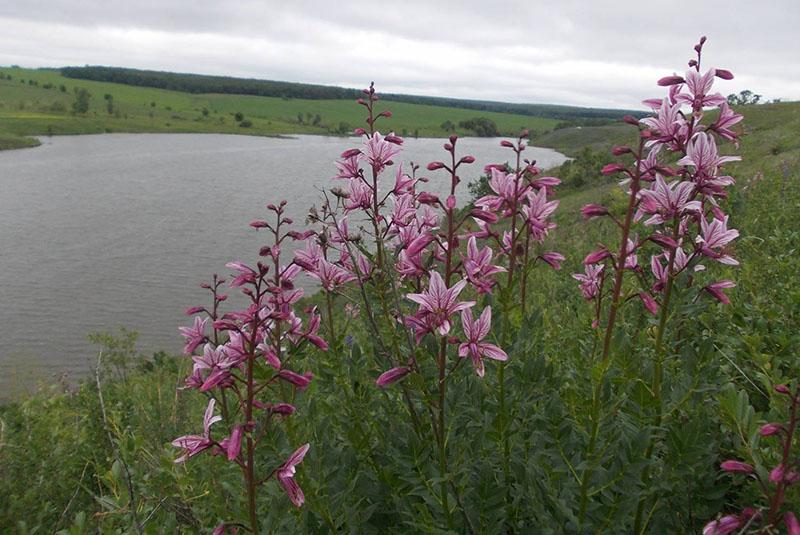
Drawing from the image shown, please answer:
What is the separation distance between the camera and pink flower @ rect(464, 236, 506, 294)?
236cm

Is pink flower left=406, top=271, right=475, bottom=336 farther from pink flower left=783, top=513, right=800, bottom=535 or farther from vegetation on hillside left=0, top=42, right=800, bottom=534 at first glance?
pink flower left=783, top=513, right=800, bottom=535

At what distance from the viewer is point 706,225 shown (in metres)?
2.43

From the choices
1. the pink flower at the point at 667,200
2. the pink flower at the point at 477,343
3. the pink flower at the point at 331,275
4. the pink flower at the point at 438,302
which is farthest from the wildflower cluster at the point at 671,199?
the pink flower at the point at 331,275

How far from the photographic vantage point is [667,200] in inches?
92.8

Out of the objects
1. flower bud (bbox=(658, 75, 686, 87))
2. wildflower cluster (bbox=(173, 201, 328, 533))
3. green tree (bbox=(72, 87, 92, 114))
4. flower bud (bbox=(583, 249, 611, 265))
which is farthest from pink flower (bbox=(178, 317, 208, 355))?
green tree (bbox=(72, 87, 92, 114))

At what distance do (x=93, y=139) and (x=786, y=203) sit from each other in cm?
7014

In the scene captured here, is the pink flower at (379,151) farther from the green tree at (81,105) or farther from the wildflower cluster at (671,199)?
the green tree at (81,105)

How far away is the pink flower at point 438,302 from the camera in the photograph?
2.16 m

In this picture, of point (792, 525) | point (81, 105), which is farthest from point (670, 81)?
point (81, 105)

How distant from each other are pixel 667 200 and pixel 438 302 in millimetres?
1008

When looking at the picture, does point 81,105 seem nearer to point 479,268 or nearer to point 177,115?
point 177,115

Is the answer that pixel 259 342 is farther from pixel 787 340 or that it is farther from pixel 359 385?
pixel 787 340

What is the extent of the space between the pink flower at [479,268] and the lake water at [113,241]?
23.7 ft

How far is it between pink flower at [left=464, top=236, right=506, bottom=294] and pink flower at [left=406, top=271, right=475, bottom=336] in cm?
19
